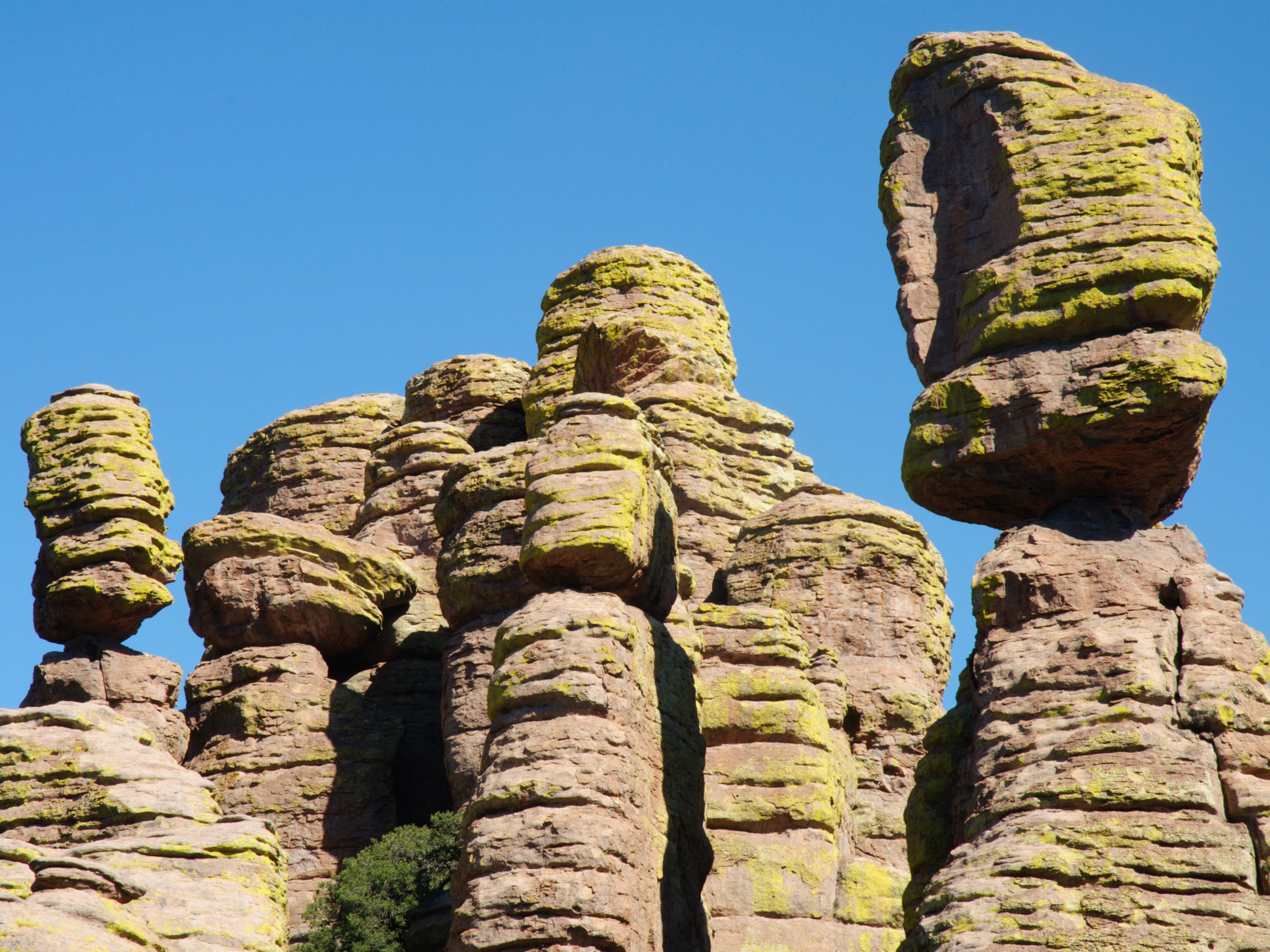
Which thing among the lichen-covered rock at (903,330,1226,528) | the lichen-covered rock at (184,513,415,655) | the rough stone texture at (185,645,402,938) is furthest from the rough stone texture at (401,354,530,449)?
the lichen-covered rock at (903,330,1226,528)

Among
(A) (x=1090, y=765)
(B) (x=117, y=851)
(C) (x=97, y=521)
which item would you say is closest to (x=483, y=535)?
(C) (x=97, y=521)

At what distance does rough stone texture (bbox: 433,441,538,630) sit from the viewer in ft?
109

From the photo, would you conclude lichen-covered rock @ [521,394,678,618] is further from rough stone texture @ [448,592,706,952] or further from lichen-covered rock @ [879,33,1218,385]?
lichen-covered rock @ [879,33,1218,385]

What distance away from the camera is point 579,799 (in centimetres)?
2241

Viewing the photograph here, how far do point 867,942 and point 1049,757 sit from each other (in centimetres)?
889

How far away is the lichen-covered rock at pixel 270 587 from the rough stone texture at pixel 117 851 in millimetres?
9288

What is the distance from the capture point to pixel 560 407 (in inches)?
1067

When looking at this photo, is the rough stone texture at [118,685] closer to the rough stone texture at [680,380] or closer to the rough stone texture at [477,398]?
the rough stone texture at [680,380]

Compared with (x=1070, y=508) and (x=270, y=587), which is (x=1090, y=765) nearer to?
(x=1070, y=508)

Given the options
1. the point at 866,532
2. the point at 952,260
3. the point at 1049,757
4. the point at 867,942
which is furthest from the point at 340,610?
the point at 1049,757

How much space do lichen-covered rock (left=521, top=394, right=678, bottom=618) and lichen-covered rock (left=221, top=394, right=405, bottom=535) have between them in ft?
69.9

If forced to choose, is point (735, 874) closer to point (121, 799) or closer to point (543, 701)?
point (543, 701)

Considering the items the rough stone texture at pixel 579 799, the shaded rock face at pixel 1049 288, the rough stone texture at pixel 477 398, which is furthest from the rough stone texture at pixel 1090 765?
the rough stone texture at pixel 477 398

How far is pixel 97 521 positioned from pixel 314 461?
12.8m
